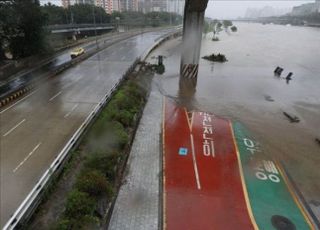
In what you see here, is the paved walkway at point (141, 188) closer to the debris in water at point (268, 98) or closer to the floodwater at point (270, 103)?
the floodwater at point (270, 103)

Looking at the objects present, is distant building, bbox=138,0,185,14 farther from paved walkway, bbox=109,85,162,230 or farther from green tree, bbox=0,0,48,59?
paved walkway, bbox=109,85,162,230

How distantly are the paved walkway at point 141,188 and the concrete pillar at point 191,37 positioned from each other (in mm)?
14541

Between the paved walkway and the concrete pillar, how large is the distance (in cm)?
1454

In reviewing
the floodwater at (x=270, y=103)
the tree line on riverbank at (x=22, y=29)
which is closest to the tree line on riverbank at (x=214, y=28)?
the floodwater at (x=270, y=103)

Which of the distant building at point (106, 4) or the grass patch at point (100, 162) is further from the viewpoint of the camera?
the distant building at point (106, 4)

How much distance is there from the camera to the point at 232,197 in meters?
11.2

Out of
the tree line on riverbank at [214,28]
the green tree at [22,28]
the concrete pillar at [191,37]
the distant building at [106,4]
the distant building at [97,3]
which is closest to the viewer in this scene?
the concrete pillar at [191,37]

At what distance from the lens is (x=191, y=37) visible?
28.8 meters

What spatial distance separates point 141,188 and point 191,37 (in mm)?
21499

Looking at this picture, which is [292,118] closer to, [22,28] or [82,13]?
[22,28]

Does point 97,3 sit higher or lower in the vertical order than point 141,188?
higher

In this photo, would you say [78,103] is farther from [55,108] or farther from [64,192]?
[64,192]

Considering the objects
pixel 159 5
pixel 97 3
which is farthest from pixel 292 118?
pixel 159 5

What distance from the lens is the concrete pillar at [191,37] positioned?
28.2 m
